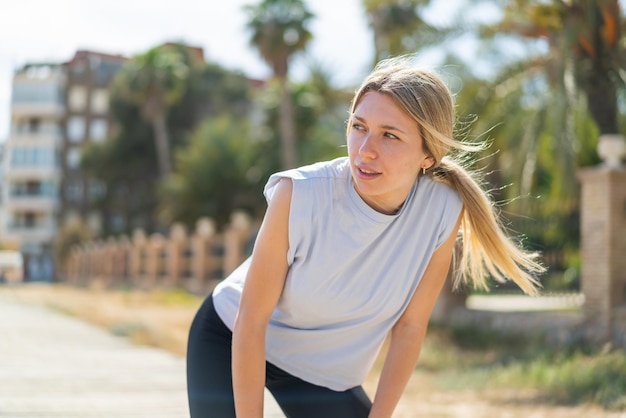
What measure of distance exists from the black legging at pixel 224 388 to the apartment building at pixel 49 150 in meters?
70.1

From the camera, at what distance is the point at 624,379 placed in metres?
7.18

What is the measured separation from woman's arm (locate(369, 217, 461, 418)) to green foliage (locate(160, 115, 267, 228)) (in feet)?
114

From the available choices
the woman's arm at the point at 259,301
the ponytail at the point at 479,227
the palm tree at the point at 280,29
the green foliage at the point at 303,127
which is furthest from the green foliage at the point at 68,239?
the woman's arm at the point at 259,301

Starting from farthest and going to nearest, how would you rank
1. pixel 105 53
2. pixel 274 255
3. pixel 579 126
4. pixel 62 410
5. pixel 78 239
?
pixel 105 53, pixel 78 239, pixel 579 126, pixel 62 410, pixel 274 255

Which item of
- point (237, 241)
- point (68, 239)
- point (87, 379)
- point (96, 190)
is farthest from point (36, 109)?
point (87, 379)

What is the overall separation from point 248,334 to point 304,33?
26.8 meters

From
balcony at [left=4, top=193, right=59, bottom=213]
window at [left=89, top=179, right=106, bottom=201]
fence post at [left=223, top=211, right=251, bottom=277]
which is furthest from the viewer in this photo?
balcony at [left=4, top=193, right=59, bottom=213]

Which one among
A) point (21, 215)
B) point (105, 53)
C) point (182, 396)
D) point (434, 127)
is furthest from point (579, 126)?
point (21, 215)

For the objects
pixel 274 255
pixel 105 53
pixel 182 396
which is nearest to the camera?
pixel 274 255

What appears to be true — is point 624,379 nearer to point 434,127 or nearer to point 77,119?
point 434,127

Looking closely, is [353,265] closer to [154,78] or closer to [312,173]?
[312,173]

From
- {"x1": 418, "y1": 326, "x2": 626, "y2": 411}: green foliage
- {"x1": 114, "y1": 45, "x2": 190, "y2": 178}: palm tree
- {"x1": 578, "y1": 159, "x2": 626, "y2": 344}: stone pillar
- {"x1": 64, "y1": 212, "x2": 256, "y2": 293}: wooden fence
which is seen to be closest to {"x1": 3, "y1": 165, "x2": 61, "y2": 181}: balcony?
{"x1": 114, "y1": 45, "x2": 190, "y2": 178}: palm tree

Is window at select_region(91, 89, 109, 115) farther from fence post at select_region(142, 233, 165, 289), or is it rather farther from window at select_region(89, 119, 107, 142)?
fence post at select_region(142, 233, 165, 289)

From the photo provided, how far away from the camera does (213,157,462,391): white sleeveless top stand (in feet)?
8.17
